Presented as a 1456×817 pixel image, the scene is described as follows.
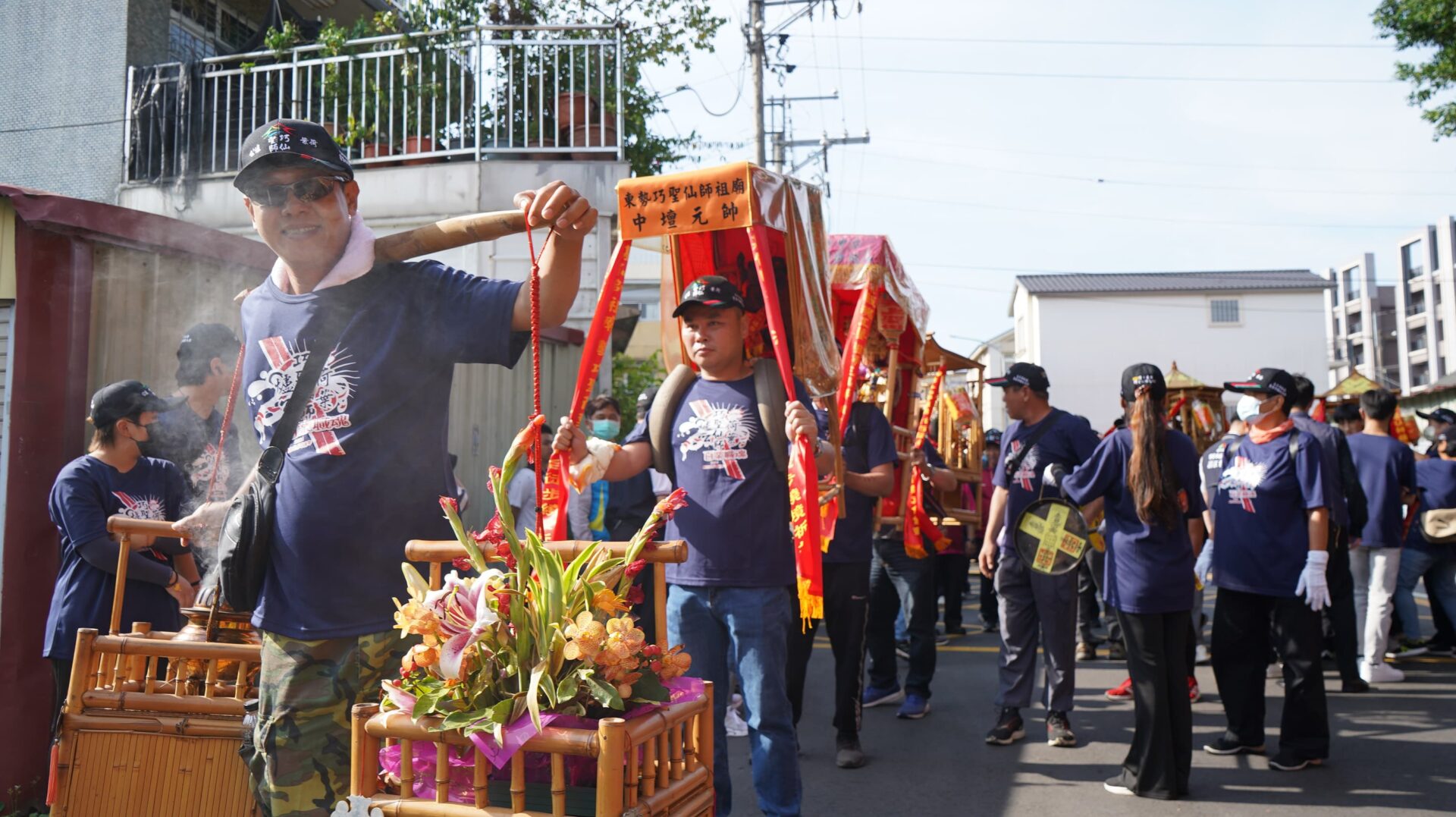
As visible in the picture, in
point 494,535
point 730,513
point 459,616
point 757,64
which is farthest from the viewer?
point 757,64

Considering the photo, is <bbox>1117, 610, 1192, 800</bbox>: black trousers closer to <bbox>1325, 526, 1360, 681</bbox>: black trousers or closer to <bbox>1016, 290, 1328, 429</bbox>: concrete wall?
<bbox>1325, 526, 1360, 681</bbox>: black trousers

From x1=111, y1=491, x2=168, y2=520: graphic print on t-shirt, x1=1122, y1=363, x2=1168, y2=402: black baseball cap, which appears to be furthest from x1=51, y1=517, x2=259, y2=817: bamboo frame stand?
x1=1122, y1=363, x2=1168, y2=402: black baseball cap

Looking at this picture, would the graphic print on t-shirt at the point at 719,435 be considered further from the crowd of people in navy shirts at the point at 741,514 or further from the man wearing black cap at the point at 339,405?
the man wearing black cap at the point at 339,405

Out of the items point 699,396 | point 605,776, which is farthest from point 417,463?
point 699,396

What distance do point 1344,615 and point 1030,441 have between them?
3097mm

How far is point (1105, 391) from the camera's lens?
45.5 metres

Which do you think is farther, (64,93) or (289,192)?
(64,93)

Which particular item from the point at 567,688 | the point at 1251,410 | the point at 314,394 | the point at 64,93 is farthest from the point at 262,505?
the point at 64,93

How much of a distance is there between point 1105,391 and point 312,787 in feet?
151

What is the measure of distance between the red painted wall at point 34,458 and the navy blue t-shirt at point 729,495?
286 cm

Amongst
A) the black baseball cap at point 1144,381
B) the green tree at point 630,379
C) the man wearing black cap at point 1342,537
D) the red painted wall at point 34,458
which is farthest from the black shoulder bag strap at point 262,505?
the green tree at point 630,379

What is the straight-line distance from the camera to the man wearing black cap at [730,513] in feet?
13.3

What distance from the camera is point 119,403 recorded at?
175 inches

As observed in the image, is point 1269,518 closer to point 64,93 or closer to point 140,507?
point 140,507
